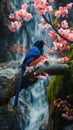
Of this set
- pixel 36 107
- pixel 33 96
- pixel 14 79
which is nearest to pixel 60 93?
pixel 14 79

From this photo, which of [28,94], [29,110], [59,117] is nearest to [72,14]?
[28,94]

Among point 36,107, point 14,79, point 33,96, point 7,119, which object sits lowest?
point 36,107

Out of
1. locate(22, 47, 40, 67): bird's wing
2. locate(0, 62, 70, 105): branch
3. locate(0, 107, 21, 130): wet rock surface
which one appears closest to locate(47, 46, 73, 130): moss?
locate(0, 62, 70, 105): branch

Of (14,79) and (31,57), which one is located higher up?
(31,57)

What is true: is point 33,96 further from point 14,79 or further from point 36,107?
point 14,79

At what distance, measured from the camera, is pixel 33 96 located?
1573 centimetres

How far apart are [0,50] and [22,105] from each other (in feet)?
13.9

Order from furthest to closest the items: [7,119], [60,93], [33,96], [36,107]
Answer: [33,96], [36,107], [60,93], [7,119]

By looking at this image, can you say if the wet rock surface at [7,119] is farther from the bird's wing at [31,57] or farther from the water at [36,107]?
the water at [36,107]

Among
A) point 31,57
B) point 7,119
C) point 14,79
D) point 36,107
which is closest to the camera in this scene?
point 31,57

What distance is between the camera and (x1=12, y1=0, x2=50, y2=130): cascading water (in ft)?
43.8

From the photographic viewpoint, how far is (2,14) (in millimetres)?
16562

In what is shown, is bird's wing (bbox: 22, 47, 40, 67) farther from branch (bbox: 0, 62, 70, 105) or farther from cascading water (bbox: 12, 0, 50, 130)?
cascading water (bbox: 12, 0, 50, 130)

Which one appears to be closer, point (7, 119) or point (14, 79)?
point (14, 79)
